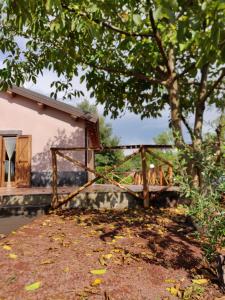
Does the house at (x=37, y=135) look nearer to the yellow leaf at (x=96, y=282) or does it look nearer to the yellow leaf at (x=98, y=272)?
the yellow leaf at (x=98, y=272)

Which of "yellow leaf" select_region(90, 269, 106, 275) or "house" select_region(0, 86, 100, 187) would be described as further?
"house" select_region(0, 86, 100, 187)

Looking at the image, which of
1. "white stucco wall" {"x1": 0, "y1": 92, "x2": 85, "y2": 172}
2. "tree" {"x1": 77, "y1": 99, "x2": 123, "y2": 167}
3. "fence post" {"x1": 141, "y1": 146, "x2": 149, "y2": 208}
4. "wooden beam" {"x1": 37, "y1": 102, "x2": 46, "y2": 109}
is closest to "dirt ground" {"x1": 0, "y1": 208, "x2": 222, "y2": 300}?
"fence post" {"x1": 141, "y1": 146, "x2": 149, "y2": 208}

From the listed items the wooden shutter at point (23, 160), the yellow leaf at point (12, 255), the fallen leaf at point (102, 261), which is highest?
the wooden shutter at point (23, 160)

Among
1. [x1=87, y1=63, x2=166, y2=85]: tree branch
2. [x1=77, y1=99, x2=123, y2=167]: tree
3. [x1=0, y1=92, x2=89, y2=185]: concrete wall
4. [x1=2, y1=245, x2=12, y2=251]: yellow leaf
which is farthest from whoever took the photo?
[x1=77, y1=99, x2=123, y2=167]: tree

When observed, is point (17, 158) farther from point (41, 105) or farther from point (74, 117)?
point (74, 117)

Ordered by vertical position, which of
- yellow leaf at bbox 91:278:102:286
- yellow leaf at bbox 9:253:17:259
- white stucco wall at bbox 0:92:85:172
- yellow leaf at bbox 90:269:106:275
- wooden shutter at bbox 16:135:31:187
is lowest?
yellow leaf at bbox 91:278:102:286

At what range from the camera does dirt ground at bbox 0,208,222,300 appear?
370cm

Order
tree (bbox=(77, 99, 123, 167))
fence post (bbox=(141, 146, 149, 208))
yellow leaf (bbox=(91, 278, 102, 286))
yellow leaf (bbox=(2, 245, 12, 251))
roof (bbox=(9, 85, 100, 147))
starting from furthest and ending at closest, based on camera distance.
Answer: tree (bbox=(77, 99, 123, 167)), roof (bbox=(9, 85, 100, 147)), fence post (bbox=(141, 146, 149, 208)), yellow leaf (bbox=(2, 245, 12, 251)), yellow leaf (bbox=(91, 278, 102, 286))

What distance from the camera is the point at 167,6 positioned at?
2.05 m

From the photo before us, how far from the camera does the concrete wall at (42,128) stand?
14.5 metres

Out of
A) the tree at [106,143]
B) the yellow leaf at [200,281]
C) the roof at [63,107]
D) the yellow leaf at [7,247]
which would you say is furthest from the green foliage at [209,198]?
the tree at [106,143]

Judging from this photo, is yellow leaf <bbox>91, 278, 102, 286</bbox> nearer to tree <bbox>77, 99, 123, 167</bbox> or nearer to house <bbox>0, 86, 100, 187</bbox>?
house <bbox>0, 86, 100, 187</bbox>

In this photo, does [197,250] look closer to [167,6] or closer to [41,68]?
[167,6]

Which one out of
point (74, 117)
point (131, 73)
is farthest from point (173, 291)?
point (74, 117)
